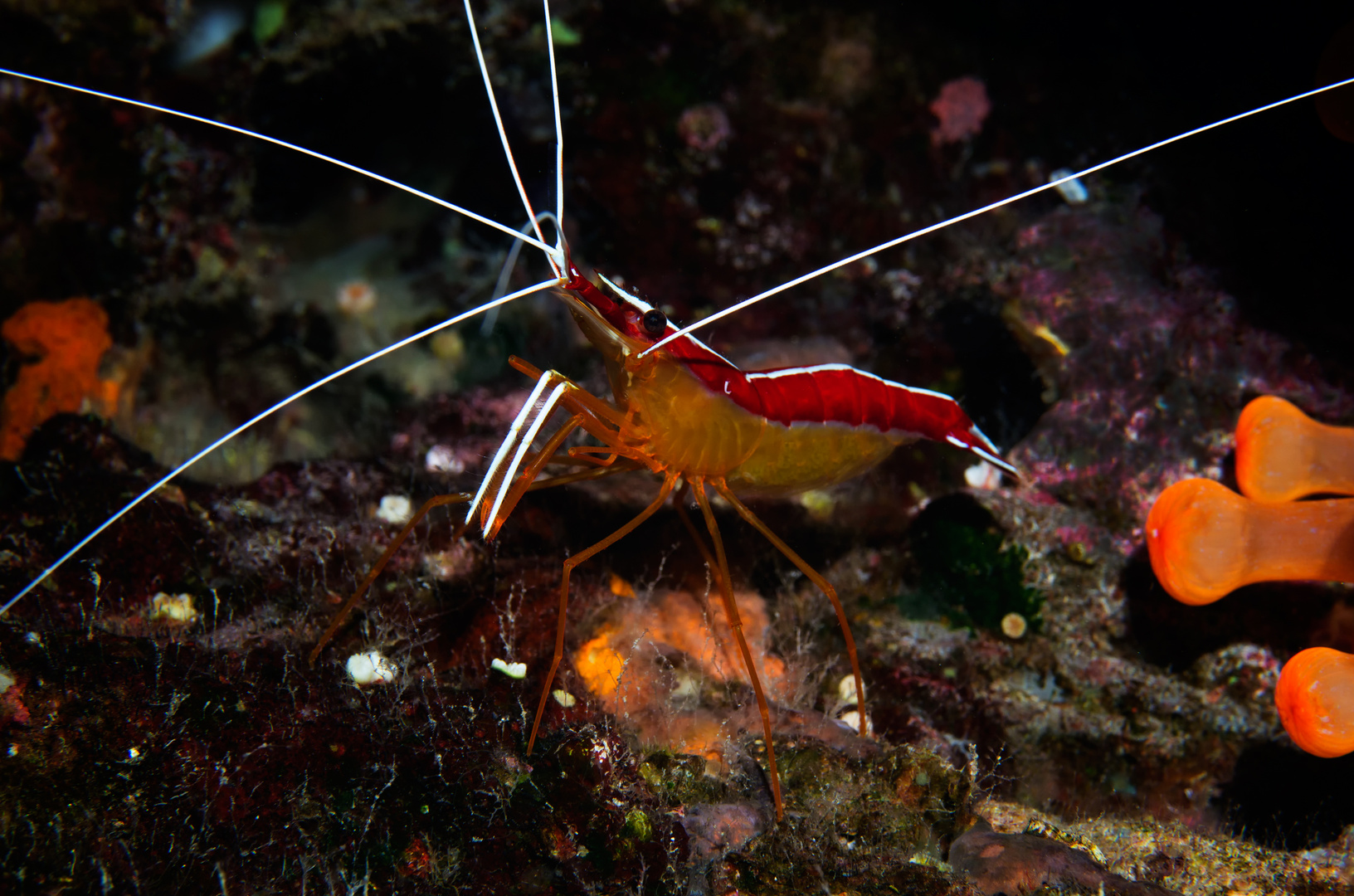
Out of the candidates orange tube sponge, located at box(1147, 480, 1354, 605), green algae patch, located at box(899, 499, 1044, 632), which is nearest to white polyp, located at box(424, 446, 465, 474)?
green algae patch, located at box(899, 499, 1044, 632)

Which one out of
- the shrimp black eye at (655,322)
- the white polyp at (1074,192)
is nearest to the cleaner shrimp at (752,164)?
the white polyp at (1074,192)

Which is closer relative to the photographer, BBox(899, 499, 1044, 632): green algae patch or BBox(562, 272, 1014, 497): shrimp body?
BBox(562, 272, 1014, 497): shrimp body

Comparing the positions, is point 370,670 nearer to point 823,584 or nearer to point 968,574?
point 823,584

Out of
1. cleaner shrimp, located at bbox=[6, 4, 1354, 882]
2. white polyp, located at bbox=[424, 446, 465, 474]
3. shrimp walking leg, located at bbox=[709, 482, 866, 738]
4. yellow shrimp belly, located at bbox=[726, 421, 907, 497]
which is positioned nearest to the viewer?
shrimp walking leg, located at bbox=[709, 482, 866, 738]

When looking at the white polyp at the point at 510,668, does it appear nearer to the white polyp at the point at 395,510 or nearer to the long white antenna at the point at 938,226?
the white polyp at the point at 395,510

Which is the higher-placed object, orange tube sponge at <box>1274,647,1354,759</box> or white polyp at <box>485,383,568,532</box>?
white polyp at <box>485,383,568,532</box>

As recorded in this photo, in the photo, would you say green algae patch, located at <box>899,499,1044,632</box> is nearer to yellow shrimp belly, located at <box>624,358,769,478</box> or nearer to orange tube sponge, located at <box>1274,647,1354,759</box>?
orange tube sponge, located at <box>1274,647,1354,759</box>
